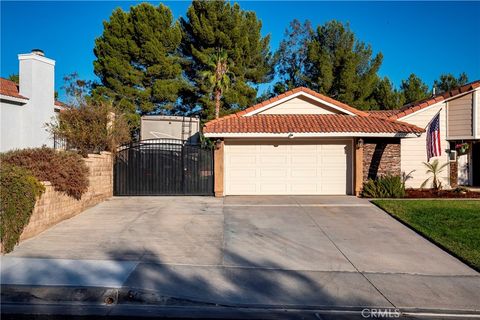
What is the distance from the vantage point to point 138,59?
27750 millimetres

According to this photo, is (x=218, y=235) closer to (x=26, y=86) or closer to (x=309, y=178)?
(x=309, y=178)

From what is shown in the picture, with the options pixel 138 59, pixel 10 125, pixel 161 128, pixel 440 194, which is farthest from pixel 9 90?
pixel 440 194

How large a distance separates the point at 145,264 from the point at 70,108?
1013 centimetres

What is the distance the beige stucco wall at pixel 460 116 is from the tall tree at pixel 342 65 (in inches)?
545

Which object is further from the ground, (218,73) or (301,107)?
(218,73)

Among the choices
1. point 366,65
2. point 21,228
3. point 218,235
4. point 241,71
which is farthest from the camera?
point 366,65

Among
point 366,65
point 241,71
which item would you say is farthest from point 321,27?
point 241,71

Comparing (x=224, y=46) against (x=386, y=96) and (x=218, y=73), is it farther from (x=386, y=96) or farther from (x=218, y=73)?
(x=386, y=96)

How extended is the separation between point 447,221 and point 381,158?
539 centimetres

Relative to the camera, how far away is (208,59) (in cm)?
2597

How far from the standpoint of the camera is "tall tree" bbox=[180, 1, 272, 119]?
90.3 feet

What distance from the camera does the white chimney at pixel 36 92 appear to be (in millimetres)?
16875

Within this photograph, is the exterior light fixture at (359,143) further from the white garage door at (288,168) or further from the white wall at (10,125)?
the white wall at (10,125)

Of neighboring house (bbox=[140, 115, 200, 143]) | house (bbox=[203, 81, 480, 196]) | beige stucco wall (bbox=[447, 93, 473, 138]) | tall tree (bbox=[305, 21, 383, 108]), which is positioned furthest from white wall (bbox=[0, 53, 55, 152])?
tall tree (bbox=[305, 21, 383, 108])
